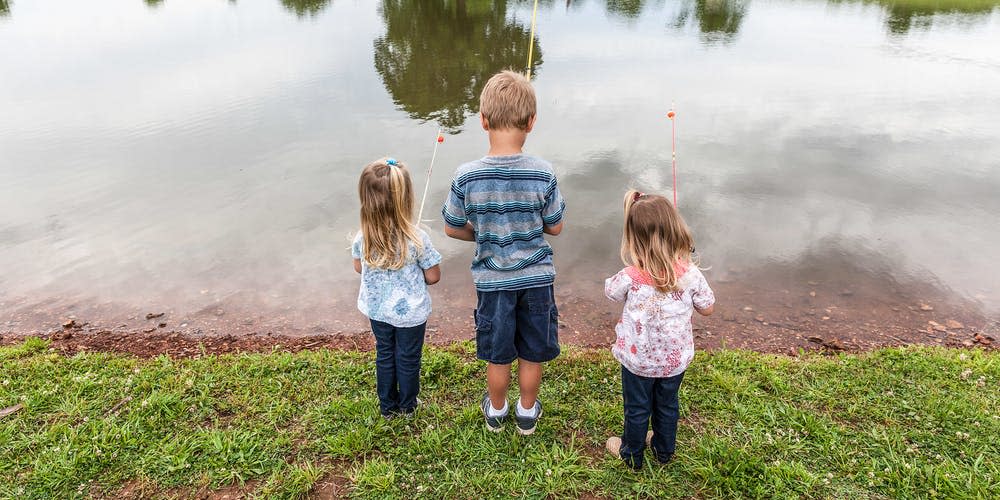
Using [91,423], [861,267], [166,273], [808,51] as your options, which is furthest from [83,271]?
[808,51]

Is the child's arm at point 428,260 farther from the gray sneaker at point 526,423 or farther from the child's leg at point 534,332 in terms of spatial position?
the gray sneaker at point 526,423

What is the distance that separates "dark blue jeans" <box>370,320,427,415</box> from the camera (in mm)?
3377

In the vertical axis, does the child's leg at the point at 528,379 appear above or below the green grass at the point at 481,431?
above

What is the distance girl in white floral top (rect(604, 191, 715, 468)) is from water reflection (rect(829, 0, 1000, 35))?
Answer: 21.1m

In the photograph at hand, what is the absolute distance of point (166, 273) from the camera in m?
6.73

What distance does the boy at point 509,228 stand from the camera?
9.13 feet

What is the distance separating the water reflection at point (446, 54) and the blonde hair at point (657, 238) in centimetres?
813

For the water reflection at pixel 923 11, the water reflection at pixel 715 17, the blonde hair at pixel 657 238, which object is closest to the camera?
the blonde hair at pixel 657 238

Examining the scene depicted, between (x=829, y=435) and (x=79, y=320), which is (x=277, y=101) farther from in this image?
(x=829, y=435)

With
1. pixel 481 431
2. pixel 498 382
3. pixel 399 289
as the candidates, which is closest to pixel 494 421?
pixel 481 431

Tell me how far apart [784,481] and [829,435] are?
51 centimetres

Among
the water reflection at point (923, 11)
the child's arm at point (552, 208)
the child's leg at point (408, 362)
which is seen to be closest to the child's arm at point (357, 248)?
the child's leg at point (408, 362)

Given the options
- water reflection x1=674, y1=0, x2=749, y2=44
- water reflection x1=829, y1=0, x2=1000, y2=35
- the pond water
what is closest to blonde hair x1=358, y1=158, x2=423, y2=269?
the pond water

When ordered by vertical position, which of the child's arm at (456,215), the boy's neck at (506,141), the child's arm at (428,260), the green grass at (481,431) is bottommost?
the green grass at (481,431)
